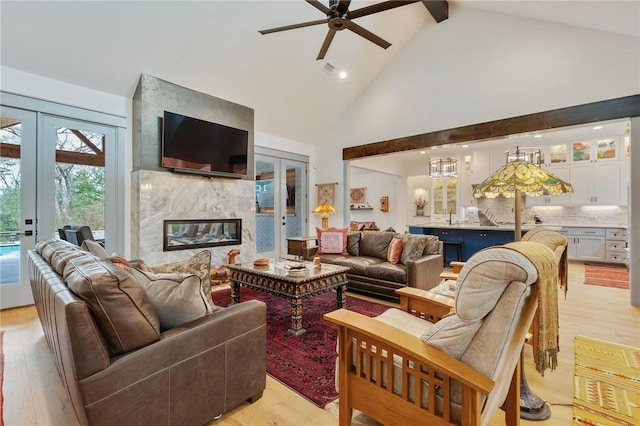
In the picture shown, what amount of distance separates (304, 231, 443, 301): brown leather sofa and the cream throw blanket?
223 cm

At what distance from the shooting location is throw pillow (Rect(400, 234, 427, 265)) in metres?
3.89

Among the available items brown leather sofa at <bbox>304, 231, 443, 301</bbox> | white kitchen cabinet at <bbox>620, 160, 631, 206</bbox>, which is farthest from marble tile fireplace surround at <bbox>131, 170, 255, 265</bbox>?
white kitchen cabinet at <bbox>620, 160, 631, 206</bbox>

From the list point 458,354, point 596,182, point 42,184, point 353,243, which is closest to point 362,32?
point 353,243

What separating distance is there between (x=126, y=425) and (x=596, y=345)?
134 inches

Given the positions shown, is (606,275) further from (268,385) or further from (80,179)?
(80,179)

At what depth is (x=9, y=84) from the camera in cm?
350

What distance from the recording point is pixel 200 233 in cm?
498

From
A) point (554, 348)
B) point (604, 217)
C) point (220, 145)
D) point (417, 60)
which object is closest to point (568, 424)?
point (554, 348)

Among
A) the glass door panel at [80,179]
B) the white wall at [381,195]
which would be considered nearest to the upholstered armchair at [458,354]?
the glass door panel at [80,179]

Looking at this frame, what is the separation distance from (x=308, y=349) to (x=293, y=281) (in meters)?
0.60

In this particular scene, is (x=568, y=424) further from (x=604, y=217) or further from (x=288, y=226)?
(x=604, y=217)

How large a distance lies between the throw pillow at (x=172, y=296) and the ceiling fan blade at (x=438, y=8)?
5176mm

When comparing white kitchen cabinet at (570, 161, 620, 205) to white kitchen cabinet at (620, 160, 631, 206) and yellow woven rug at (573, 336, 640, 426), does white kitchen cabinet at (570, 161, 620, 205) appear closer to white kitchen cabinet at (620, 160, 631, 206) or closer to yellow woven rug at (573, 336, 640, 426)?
white kitchen cabinet at (620, 160, 631, 206)

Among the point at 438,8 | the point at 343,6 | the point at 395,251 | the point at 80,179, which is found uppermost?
the point at 438,8
